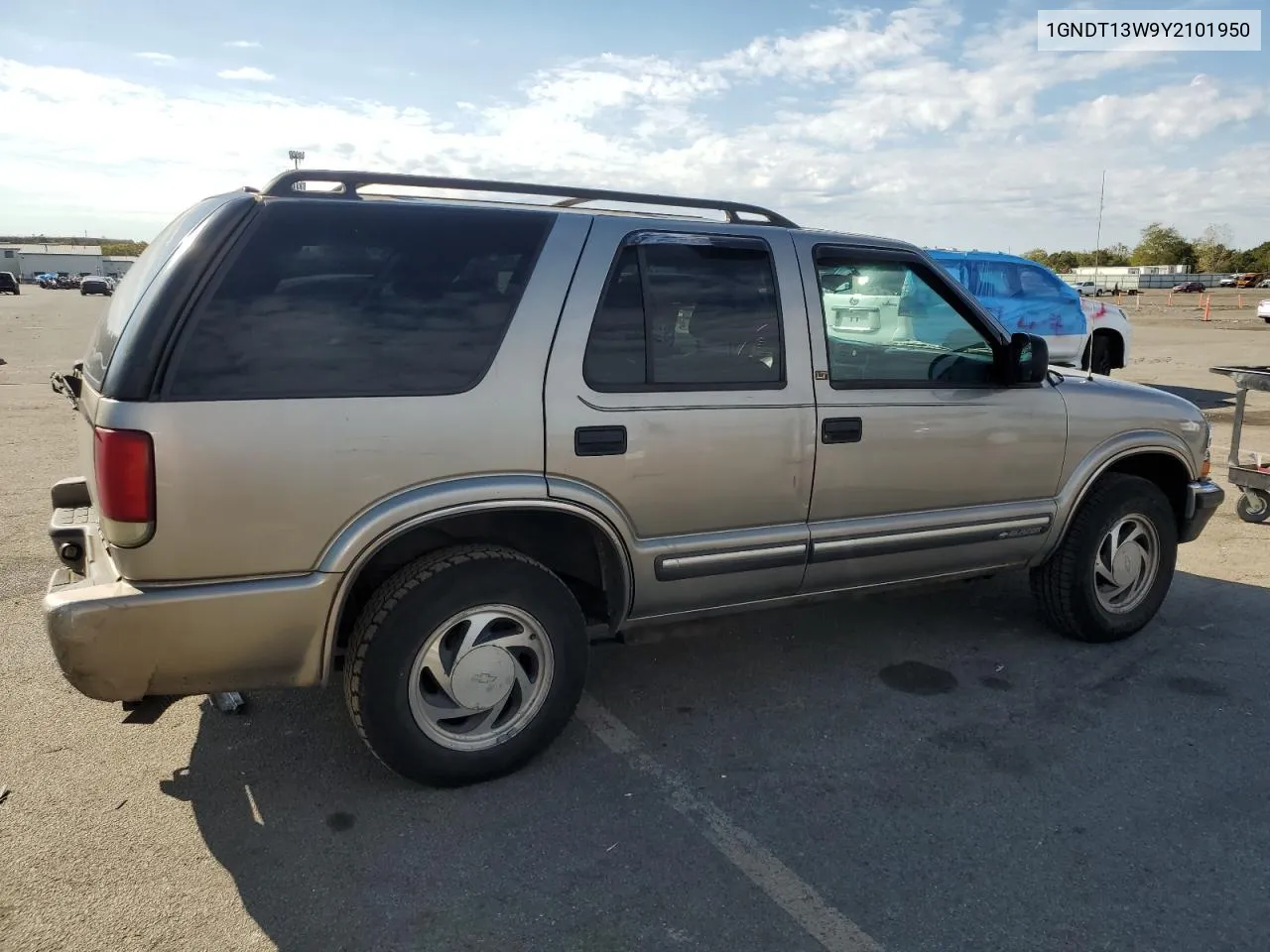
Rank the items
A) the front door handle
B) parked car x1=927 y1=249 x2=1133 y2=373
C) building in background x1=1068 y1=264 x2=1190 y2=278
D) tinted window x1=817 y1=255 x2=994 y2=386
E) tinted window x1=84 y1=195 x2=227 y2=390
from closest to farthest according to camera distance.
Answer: tinted window x1=84 y1=195 x2=227 y2=390 < the front door handle < tinted window x1=817 y1=255 x2=994 y2=386 < parked car x1=927 y1=249 x2=1133 y2=373 < building in background x1=1068 y1=264 x2=1190 y2=278

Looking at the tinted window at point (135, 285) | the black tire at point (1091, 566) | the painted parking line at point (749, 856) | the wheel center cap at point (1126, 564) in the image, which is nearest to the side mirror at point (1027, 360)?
the black tire at point (1091, 566)

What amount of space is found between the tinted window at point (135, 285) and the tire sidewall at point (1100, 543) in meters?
3.87

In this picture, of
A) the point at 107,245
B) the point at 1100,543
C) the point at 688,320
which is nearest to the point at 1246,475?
the point at 1100,543

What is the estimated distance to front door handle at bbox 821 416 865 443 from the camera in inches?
144

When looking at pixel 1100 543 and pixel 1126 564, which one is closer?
pixel 1100 543

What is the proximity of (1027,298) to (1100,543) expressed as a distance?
8.45m

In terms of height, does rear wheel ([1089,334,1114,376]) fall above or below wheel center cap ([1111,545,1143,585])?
above

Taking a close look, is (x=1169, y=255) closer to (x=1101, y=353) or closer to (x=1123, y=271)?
(x=1123, y=271)

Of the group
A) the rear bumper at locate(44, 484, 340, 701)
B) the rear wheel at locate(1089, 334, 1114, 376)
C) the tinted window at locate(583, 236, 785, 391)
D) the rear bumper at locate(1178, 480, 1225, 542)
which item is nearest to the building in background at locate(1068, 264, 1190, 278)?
the rear wheel at locate(1089, 334, 1114, 376)

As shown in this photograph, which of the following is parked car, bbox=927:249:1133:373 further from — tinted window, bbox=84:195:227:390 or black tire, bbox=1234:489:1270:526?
tinted window, bbox=84:195:227:390

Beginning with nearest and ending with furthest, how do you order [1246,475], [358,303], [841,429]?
[358,303]
[841,429]
[1246,475]

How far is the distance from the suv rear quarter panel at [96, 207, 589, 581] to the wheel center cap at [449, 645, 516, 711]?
569mm

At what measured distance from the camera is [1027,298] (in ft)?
39.5

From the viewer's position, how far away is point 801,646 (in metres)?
4.52
